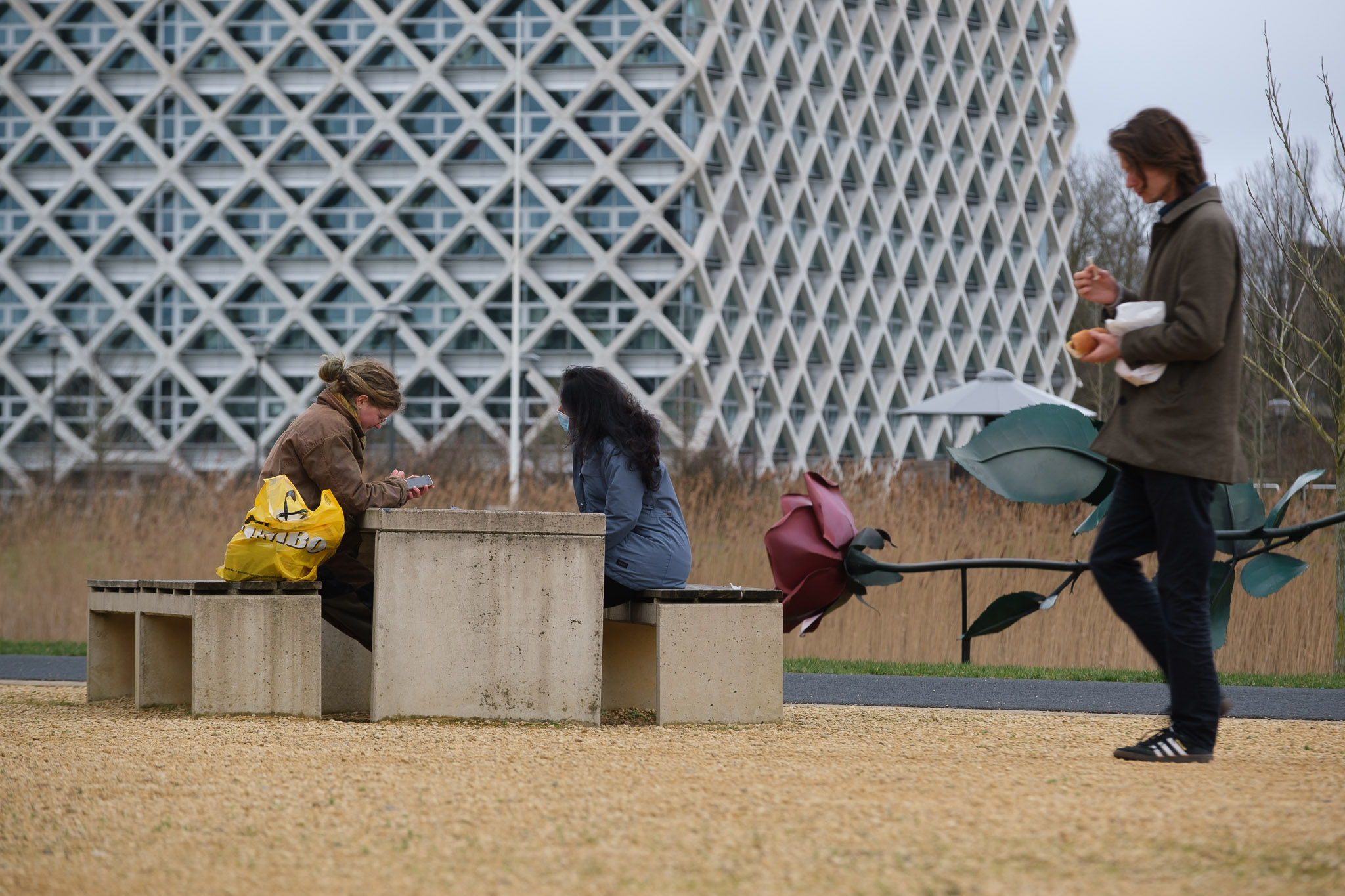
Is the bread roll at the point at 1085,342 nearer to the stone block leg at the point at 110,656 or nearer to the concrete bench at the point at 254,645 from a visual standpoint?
the concrete bench at the point at 254,645

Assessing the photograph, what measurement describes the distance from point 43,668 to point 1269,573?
7062mm

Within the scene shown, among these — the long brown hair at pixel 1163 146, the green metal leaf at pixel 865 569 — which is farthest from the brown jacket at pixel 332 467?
the long brown hair at pixel 1163 146

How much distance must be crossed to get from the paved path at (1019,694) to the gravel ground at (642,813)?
1.53 m

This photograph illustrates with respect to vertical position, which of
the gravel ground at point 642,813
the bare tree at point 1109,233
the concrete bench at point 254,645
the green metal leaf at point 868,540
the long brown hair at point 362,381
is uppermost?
the bare tree at point 1109,233

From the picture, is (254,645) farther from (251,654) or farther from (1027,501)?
(1027,501)

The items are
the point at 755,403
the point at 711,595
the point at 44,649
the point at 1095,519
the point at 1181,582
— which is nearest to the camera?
the point at 1181,582

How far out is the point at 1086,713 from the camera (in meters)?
6.80

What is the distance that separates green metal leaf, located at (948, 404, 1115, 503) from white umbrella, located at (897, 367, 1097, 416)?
12.8m

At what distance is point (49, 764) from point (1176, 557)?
11.3 feet

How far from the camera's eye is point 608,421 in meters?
5.85

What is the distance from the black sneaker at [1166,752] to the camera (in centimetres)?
441

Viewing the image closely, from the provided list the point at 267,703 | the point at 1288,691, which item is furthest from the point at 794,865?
the point at 1288,691

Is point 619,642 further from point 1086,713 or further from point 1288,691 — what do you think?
point 1288,691

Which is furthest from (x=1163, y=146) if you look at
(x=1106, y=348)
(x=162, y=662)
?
(x=162, y=662)
